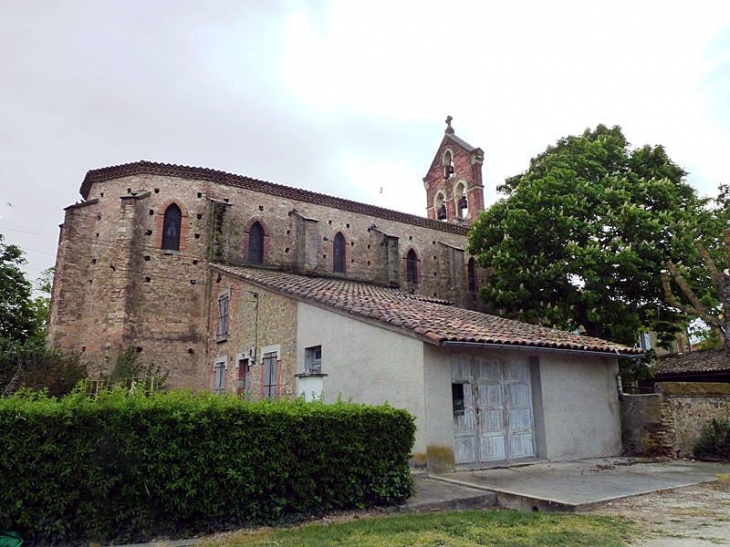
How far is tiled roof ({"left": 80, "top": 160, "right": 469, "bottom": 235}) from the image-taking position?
20.6 m

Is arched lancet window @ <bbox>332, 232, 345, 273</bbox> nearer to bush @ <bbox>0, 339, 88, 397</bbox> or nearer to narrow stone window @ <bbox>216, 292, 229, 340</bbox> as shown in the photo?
narrow stone window @ <bbox>216, 292, 229, 340</bbox>

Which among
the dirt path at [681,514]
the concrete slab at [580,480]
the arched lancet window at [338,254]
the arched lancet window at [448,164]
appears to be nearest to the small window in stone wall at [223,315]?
the arched lancet window at [338,254]

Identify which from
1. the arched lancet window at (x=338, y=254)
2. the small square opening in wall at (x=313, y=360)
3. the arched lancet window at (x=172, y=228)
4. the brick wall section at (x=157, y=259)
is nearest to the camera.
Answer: the small square opening in wall at (x=313, y=360)

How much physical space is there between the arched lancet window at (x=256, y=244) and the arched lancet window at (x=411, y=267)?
7858mm

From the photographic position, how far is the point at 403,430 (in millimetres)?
7926

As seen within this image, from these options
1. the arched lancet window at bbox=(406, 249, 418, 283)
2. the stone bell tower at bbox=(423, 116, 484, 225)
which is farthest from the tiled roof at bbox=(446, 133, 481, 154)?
the arched lancet window at bbox=(406, 249, 418, 283)

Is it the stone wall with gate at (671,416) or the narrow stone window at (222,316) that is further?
the narrow stone window at (222,316)

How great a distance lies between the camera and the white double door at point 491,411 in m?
11.0

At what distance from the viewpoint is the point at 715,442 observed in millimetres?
12641

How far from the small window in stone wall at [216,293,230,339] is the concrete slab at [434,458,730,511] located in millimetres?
11041

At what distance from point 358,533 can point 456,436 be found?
206 inches

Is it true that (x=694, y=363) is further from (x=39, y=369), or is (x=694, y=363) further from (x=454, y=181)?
(x=39, y=369)

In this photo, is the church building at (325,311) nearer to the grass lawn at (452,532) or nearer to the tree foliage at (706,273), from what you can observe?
the grass lawn at (452,532)

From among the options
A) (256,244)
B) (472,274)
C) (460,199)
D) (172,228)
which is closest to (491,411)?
(256,244)
